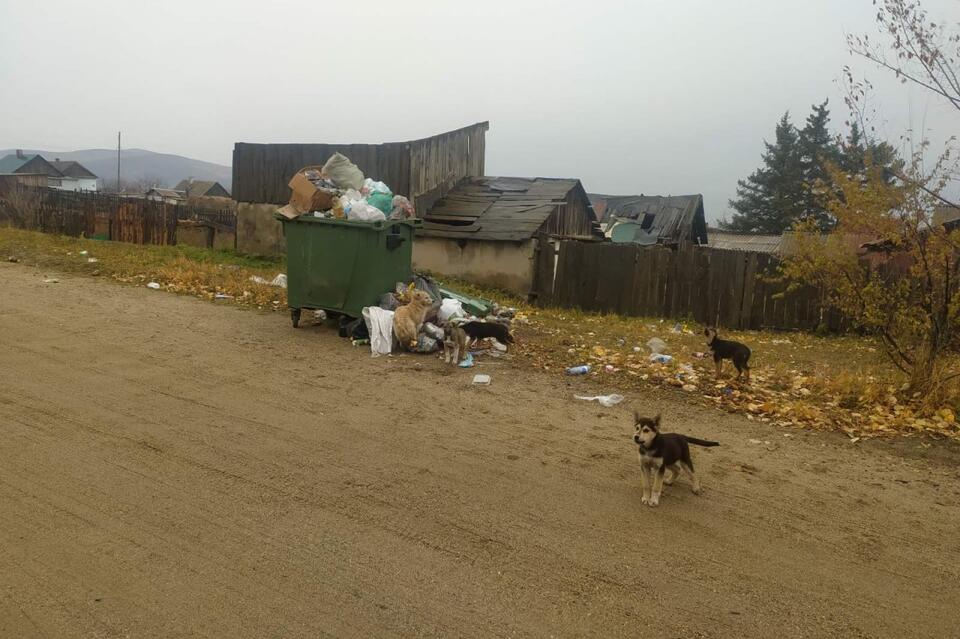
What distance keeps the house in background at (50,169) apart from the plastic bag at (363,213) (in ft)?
182

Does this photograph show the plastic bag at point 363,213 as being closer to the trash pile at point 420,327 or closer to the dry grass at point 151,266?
the trash pile at point 420,327

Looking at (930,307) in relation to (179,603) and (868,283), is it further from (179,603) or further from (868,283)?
(179,603)

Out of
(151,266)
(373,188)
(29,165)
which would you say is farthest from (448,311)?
(29,165)

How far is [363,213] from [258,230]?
1230cm

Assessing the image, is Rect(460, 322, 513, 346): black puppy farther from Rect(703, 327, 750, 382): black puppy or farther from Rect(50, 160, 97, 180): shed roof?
Rect(50, 160, 97, 180): shed roof

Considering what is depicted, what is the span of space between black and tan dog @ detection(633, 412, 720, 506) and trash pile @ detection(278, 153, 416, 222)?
5414 millimetres

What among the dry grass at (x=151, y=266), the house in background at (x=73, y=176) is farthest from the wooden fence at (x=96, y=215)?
the house in background at (x=73, y=176)

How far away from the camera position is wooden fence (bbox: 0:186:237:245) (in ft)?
68.2

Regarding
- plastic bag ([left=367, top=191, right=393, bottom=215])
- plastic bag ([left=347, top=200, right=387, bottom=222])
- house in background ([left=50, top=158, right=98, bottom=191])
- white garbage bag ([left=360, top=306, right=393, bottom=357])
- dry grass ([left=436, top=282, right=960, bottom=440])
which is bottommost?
dry grass ([left=436, top=282, right=960, bottom=440])

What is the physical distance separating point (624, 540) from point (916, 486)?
91.3 inches

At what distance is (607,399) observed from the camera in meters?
6.51

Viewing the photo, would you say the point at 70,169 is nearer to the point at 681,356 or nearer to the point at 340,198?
the point at 340,198

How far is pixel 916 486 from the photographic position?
4.75 m

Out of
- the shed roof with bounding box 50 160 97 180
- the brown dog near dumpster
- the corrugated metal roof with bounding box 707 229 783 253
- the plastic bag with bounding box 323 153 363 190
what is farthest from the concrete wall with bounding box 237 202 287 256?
the shed roof with bounding box 50 160 97 180
